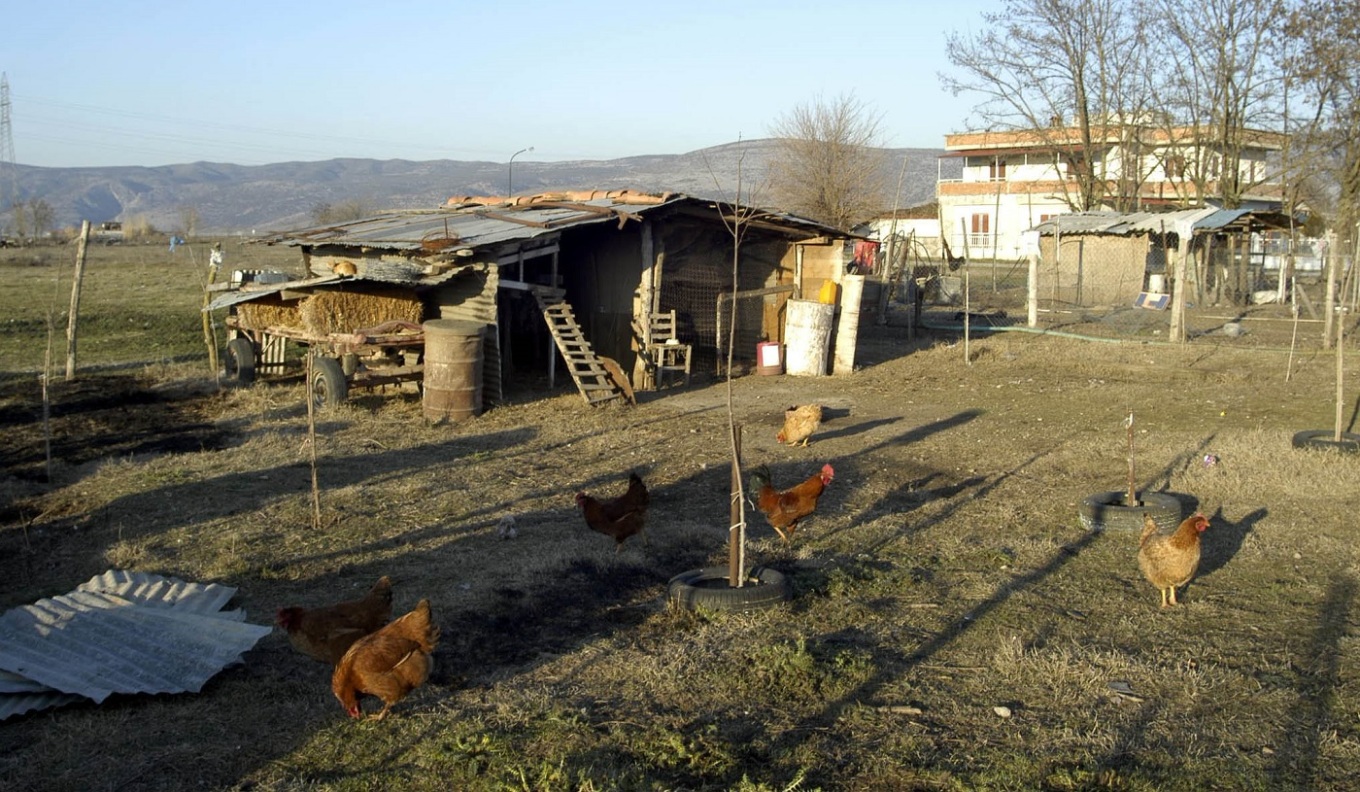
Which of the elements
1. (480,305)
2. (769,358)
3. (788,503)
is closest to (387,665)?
(788,503)

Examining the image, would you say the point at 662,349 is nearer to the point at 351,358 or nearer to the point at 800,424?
the point at 351,358

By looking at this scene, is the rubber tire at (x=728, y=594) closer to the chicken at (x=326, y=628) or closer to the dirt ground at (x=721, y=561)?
the dirt ground at (x=721, y=561)

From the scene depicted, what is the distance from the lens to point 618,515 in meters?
7.68

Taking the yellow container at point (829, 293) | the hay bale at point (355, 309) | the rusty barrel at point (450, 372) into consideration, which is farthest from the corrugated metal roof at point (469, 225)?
the yellow container at point (829, 293)

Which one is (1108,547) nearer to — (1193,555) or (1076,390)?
(1193,555)

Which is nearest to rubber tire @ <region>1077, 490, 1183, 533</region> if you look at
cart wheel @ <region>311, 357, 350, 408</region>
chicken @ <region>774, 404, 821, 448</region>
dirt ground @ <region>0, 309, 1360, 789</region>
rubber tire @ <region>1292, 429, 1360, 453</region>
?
dirt ground @ <region>0, 309, 1360, 789</region>

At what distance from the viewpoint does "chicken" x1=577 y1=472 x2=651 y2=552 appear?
7629 mm

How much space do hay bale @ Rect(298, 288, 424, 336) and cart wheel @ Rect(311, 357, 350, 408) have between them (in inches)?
48.0

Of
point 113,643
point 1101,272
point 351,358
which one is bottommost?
point 113,643

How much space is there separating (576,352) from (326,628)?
9.55 meters

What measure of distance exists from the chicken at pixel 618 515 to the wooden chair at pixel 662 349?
8.07 meters

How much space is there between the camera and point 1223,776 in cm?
439

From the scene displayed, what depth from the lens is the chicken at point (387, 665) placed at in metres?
4.82

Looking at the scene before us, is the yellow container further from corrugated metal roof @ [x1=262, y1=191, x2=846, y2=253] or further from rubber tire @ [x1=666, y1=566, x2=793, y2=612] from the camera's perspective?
rubber tire @ [x1=666, y1=566, x2=793, y2=612]
